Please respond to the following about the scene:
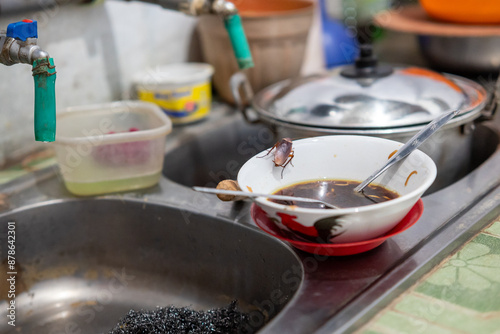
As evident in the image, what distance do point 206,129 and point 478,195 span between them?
0.71 m

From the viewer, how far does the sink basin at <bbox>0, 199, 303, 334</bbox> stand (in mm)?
1008

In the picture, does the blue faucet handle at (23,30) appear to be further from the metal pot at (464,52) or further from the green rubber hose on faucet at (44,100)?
the metal pot at (464,52)

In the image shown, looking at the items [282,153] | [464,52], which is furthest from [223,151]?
[464,52]

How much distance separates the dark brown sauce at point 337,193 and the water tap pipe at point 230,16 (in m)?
0.40

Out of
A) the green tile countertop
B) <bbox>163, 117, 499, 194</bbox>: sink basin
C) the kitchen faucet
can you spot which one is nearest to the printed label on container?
<bbox>163, 117, 499, 194</bbox>: sink basin

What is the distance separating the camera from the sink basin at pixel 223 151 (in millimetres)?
1299

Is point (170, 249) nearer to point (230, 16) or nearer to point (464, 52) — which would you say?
point (230, 16)

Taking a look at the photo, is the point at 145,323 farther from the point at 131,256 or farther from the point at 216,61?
the point at 216,61

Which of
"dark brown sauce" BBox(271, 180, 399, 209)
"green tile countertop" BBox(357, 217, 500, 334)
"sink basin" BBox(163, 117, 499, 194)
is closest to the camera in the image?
"green tile countertop" BBox(357, 217, 500, 334)

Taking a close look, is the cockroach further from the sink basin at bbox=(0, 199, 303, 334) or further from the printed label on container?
the printed label on container

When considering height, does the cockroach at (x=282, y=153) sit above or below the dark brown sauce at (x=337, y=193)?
above

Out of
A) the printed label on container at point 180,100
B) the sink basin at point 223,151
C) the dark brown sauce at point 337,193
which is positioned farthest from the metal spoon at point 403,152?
the printed label on container at point 180,100

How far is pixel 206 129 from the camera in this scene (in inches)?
56.0

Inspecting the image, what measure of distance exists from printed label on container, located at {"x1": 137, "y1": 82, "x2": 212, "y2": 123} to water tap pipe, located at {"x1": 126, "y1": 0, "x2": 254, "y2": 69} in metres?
0.24
